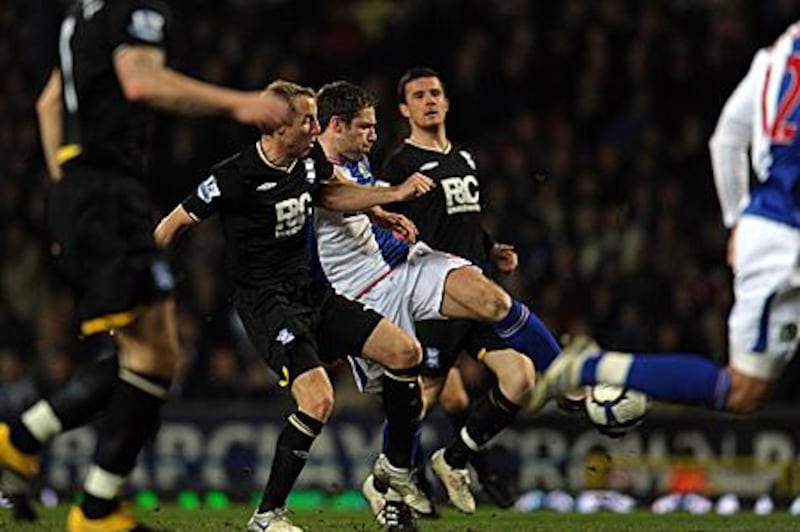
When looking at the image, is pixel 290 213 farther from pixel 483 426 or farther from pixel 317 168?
pixel 483 426

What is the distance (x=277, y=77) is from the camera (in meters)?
18.1

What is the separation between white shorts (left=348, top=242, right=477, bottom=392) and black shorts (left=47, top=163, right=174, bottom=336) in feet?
9.62

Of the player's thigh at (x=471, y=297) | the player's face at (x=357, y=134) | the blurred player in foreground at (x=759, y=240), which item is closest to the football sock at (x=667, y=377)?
the blurred player in foreground at (x=759, y=240)

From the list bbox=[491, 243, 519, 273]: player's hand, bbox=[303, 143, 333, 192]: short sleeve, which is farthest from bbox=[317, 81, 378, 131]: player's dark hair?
bbox=[491, 243, 519, 273]: player's hand

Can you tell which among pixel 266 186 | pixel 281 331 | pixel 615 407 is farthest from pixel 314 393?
pixel 615 407

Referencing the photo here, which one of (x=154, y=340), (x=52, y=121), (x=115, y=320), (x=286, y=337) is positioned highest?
(x=52, y=121)

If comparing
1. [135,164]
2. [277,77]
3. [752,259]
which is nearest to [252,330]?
[135,164]

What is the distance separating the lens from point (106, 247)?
7316mm

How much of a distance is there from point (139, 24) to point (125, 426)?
1.56 meters

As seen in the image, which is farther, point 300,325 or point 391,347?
point 300,325

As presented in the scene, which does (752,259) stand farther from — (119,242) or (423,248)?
(423,248)

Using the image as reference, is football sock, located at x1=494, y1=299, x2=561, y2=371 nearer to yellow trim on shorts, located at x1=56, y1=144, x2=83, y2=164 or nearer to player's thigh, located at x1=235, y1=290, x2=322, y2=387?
player's thigh, located at x1=235, y1=290, x2=322, y2=387

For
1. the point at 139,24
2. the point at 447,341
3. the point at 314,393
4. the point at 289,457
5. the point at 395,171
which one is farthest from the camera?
the point at 447,341

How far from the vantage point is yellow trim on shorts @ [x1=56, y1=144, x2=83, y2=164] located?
24.5ft
